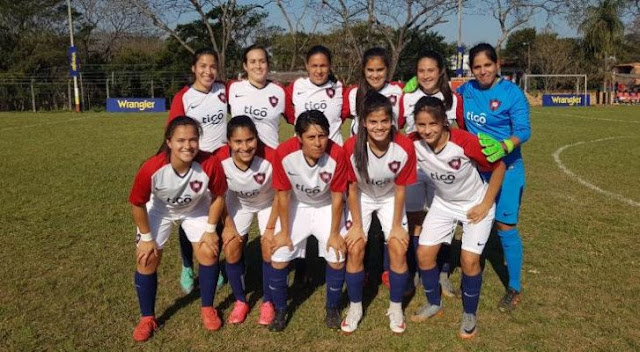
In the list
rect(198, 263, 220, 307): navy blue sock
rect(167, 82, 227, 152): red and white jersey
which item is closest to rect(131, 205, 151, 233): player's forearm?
rect(198, 263, 220, 307): navy blue sock

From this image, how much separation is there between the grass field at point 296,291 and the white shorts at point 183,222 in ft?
2.07

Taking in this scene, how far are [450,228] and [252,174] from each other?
1.45m

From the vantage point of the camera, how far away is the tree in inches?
1346

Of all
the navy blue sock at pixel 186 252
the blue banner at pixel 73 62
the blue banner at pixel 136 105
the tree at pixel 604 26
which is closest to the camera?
the navy blue sock at pixel 186 252

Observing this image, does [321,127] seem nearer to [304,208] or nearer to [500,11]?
[304,208]

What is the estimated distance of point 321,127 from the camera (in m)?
3.17

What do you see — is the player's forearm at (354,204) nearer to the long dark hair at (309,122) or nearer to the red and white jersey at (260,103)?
the long dark hair at (309,122)

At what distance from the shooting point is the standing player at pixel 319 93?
13.4ft

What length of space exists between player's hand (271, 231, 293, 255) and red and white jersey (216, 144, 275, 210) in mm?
370

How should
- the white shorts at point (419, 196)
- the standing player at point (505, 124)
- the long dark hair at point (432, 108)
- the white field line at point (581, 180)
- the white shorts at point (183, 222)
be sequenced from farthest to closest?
the white field line at point (581, 180)
the white shorts at point (419, 196)
the standing player at point (505, 124)
the white shorts at point (183, 222)
the long dark hair at point (432, 108)

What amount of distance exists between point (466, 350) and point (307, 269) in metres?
1.74

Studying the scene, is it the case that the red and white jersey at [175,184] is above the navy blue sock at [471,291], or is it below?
above

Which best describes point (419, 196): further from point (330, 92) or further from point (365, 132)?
point (330, 92)

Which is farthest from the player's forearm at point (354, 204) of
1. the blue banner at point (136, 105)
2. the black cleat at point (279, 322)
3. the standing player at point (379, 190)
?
the blue banner at point (136, 105)
